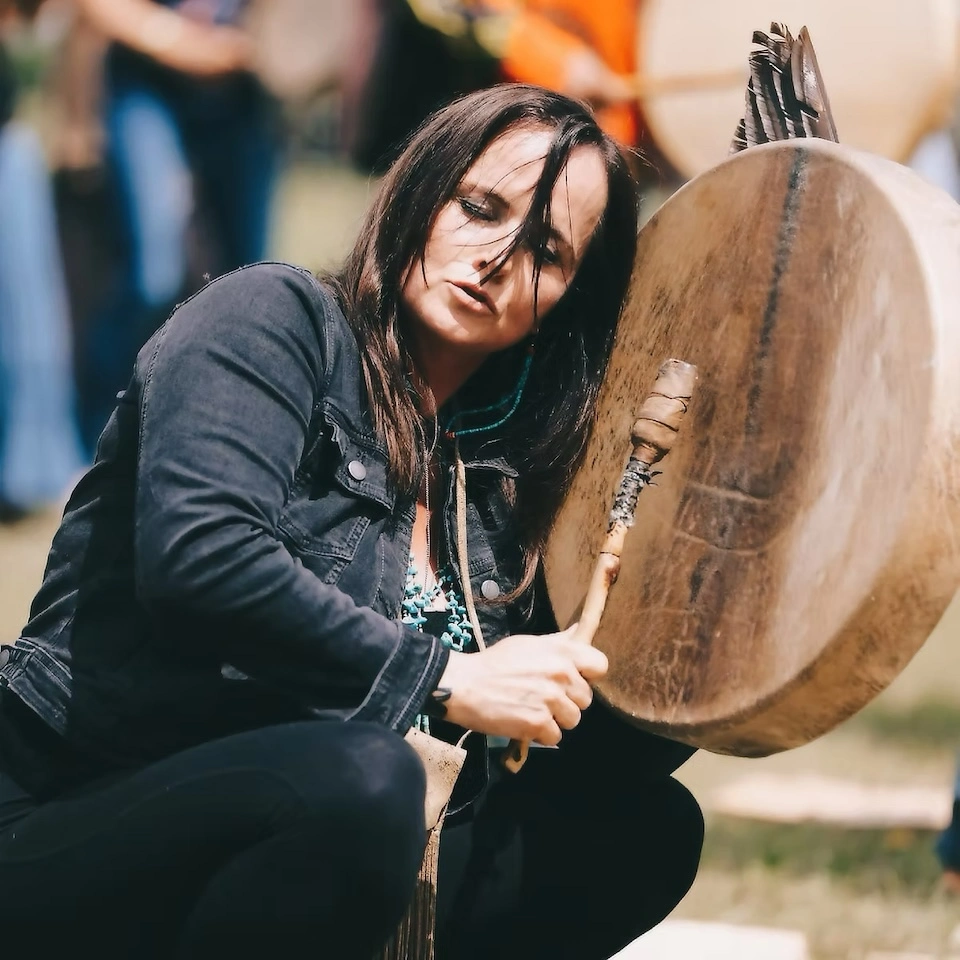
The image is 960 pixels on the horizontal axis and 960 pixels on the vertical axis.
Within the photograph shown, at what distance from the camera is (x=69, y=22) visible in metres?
4.93

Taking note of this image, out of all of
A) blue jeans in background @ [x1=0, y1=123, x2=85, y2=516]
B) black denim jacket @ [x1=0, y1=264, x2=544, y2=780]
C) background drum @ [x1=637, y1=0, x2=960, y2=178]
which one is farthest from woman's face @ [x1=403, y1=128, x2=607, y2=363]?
blue jeans in background @ [x1=0, y1=123, x2=85, y2=516]

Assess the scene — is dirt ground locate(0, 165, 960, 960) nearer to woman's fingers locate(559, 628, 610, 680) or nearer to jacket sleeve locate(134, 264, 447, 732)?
jacket sleeve locate(134, 264, 447, 732)

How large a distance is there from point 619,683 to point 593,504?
0.24 meters

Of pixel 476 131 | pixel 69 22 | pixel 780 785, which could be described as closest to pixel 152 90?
pixel 69 22

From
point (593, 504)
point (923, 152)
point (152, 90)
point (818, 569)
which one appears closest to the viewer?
point (818, 569)

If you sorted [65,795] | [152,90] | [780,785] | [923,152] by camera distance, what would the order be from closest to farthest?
1. [65,795]
2. [780,785]
3. [923,152]
4. [152,90]

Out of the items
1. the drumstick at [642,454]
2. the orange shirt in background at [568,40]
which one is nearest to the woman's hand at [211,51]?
the orange shirt in background at [568,40]

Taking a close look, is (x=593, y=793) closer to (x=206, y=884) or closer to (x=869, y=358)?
(x=206, y=884)

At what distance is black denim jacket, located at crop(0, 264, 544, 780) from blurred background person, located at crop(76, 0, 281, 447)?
338cm

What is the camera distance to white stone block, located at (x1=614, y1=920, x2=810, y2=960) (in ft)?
7.73

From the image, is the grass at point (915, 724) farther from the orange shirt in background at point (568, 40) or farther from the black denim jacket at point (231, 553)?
the black denim jacket at point (231, 553)

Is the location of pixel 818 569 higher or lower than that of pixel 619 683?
higher

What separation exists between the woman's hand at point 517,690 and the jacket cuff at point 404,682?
0.8 inches

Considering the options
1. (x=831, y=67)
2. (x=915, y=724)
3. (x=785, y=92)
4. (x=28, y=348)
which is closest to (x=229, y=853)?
(x=785, y=92)
